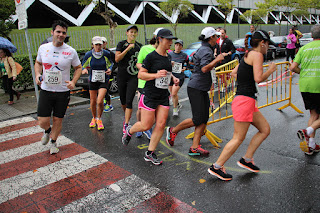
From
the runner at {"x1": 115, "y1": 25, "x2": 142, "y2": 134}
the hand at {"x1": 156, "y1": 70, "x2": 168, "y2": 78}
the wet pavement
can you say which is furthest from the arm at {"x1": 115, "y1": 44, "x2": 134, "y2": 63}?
the hand at {"x1": 156, "y1": 70, "x2": 168, "y2": 78}

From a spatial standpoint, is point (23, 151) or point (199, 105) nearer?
point (199, 105)

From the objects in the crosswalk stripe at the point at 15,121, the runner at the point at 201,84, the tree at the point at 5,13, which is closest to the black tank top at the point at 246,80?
the runner at the point at 201,84

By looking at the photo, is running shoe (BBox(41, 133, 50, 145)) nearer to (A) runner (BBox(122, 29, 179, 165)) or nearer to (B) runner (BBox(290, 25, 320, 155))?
(A) runner (BBox(122, 29, 179, 165))

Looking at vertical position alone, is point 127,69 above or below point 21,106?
above

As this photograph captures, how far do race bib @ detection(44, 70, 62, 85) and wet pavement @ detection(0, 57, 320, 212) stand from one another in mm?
1325

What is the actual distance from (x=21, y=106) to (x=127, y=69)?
4.93 meters

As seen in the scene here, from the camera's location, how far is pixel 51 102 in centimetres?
479

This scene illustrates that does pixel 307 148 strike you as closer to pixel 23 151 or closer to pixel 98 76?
pixel 98 76

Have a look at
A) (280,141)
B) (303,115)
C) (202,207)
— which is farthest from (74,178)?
(303,115)

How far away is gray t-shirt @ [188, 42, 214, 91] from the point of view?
171 inches

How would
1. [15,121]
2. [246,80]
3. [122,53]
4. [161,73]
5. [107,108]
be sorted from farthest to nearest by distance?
1. [107,108]
2. [15,121]
3. [122,53]
4. [161,73]
5. [246,80]

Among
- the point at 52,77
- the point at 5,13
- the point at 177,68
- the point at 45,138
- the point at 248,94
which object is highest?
the point at 5,13

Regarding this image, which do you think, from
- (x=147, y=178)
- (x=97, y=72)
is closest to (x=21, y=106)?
(x=97, y=72)

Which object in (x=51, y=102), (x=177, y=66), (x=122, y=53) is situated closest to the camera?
(x=51, y=102)
